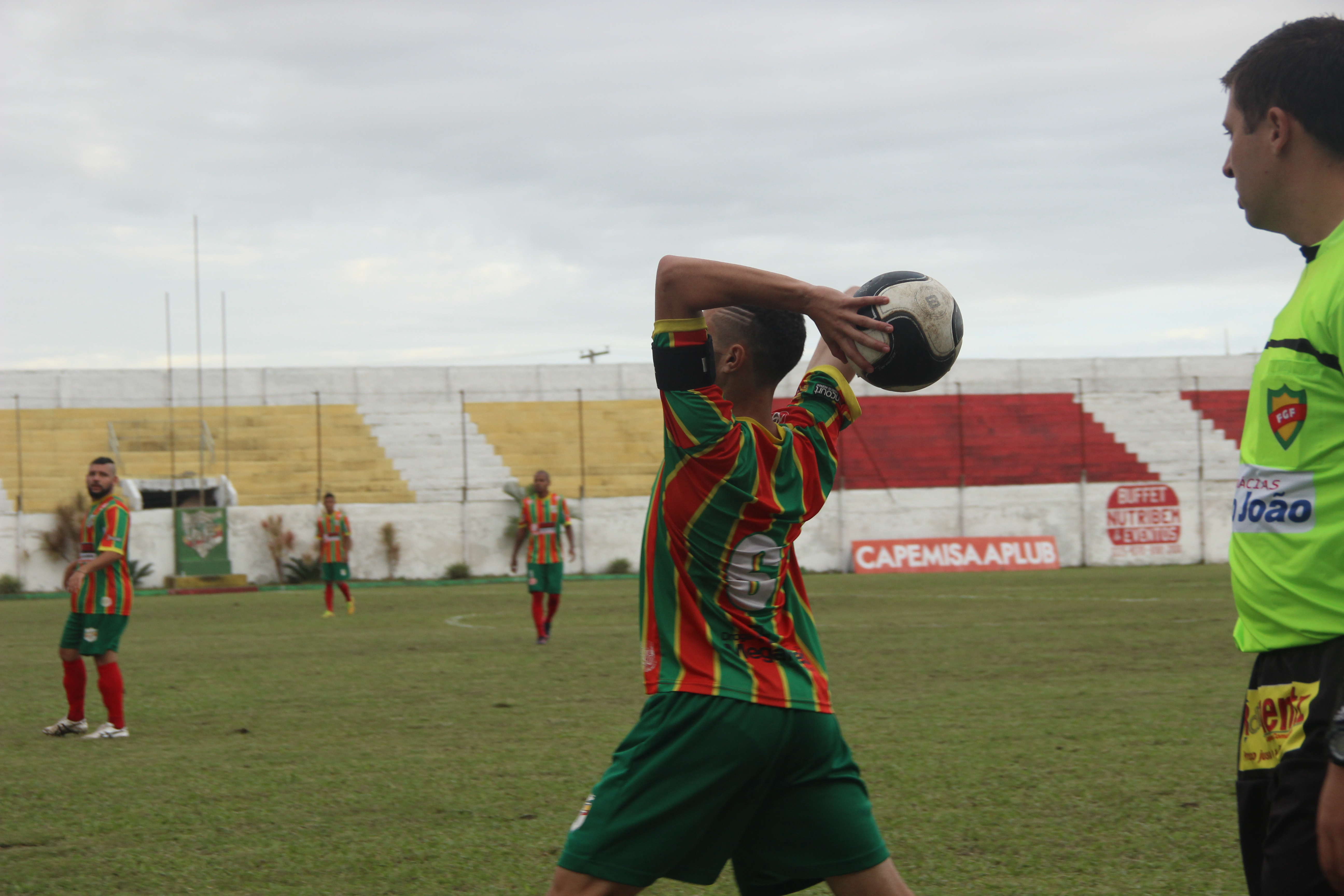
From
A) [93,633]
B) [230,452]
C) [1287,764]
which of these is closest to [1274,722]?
[1287,764]

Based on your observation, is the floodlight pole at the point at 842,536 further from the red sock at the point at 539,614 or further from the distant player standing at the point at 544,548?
the red sock at the point at 539,614

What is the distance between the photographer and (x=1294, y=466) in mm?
2227

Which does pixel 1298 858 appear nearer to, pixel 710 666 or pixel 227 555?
pixel 710 666

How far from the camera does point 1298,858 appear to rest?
214 cm

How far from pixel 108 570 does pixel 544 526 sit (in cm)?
715

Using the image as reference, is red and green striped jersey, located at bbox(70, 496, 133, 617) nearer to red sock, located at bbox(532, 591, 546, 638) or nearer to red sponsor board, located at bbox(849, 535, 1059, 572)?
red sock, located at bbox(532, 591, 546, 638)

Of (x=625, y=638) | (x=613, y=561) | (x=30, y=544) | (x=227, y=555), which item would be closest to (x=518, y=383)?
(x=613, y=561)

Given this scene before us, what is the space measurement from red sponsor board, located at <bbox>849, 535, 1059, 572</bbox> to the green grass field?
46.6ft

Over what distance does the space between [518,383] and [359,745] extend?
29734 mm

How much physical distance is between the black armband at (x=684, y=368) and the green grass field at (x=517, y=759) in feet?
9.41

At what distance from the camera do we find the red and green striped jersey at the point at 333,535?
20281 mm

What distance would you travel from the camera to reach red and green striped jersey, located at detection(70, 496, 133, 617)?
29.3 feet

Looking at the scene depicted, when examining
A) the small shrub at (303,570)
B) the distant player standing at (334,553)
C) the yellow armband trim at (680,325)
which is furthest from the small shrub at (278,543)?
the yellow armband trim at (680,325)

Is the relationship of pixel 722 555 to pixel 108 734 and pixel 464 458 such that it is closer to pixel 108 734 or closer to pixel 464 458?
pixel 108 734
